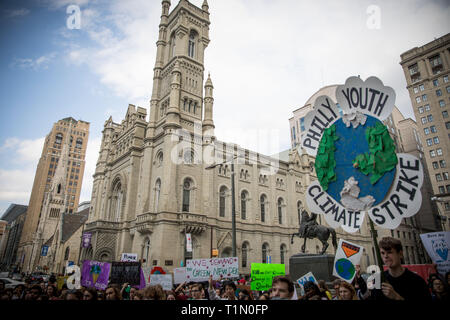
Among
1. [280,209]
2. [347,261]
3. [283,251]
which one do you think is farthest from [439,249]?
[280,209]

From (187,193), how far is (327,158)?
2776 centimetres

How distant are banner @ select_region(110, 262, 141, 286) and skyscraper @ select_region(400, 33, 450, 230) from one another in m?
54.4

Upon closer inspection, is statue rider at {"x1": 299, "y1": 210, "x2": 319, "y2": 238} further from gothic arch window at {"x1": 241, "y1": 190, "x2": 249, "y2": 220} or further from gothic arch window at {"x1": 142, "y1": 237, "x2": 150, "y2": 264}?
gothic arch window at {"x1": 241, "y1": 190, "x2": 249, "y2": 220}

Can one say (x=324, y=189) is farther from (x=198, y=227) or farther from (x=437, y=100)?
(x=437, y=100)

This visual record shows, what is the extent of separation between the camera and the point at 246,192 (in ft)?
133

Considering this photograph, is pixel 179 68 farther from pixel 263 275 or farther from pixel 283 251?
pixel 263 275

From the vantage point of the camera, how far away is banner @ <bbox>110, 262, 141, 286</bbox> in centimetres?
1296

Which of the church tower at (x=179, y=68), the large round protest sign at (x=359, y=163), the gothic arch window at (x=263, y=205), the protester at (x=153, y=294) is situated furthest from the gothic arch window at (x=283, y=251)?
the protester at (x=153, y=294)

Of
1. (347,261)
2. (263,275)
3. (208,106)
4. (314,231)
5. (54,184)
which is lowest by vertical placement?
(263,275)

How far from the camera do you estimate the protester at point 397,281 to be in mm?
3643

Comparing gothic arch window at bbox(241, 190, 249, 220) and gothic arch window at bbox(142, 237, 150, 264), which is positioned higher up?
gothic arch window at bbox(241, 190, 249, 220)

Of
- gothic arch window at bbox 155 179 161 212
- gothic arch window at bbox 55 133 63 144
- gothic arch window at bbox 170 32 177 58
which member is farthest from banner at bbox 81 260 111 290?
gothic arch window at bbox 55 133 63 144

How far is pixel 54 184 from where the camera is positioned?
301 ft

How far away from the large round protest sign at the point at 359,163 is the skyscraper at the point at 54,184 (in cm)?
8932
